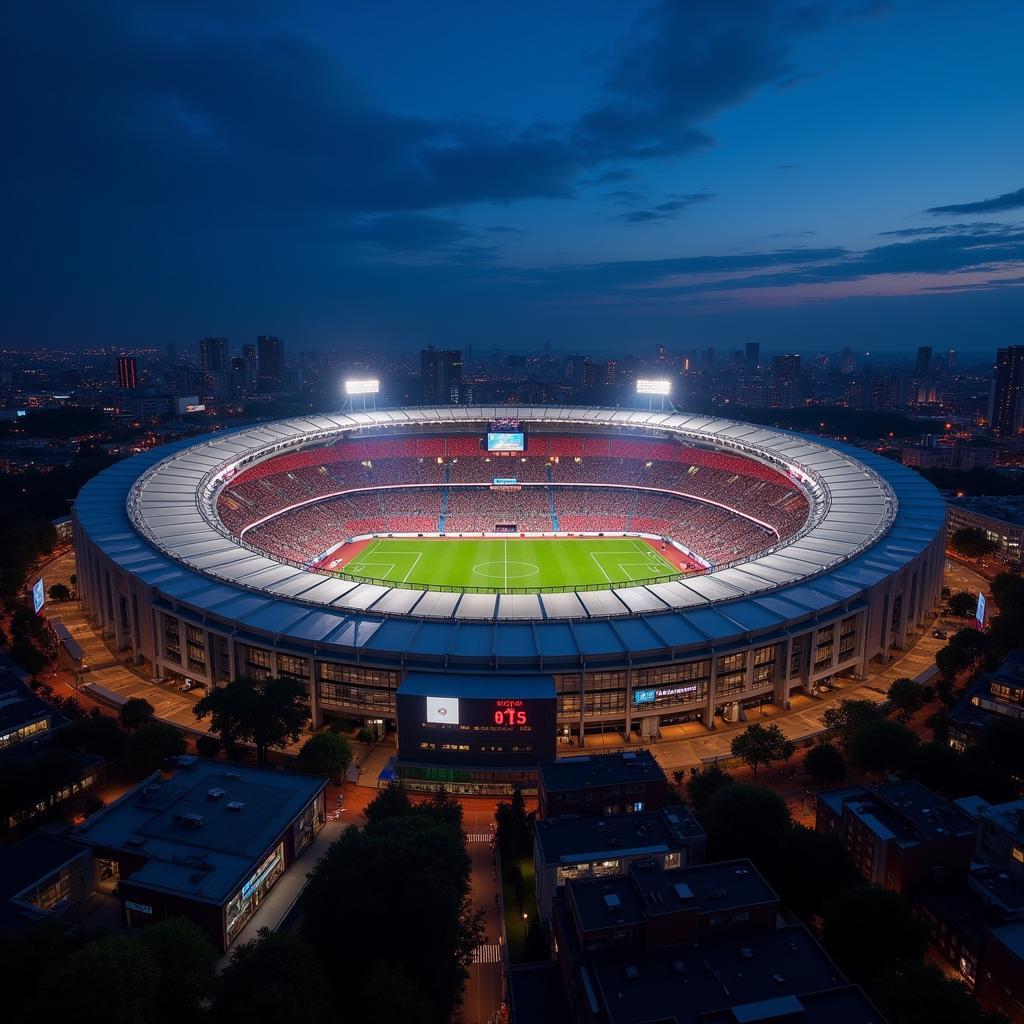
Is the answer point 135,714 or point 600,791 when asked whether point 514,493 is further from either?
point 600,791

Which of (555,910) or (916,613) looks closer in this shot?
(555,910)

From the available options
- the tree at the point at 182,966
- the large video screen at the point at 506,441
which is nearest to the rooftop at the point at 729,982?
the tree at the point at 182,966

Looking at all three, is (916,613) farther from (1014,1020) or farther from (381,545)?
(381,545)

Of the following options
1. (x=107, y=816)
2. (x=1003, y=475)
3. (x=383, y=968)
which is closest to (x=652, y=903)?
(x=383, y=968)

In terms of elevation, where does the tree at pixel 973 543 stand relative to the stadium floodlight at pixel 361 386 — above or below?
below

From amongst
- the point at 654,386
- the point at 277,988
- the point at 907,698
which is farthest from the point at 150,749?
the point at 654,386

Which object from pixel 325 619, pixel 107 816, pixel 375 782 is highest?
pixel 325 619

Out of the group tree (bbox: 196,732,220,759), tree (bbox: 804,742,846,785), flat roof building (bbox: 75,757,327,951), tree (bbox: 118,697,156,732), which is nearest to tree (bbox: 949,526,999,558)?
tree (bbox: 804,742,846,785)

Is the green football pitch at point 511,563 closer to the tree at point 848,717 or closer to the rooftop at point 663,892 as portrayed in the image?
the tree at point 848,717
